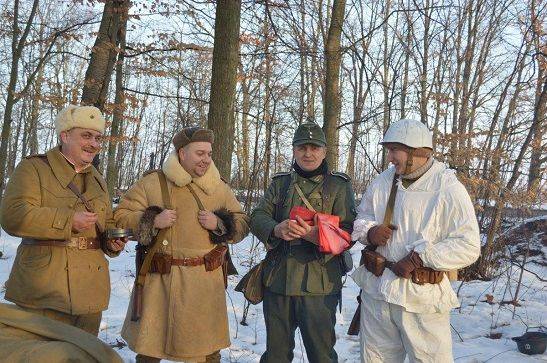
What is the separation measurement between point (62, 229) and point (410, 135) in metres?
2.19

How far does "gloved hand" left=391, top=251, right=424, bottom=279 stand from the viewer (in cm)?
275

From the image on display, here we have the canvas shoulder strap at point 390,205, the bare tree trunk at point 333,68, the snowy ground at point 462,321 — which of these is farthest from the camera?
the bare tree trunk at point 333,68

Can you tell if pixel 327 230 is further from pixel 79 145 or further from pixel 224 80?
pixel 224 80

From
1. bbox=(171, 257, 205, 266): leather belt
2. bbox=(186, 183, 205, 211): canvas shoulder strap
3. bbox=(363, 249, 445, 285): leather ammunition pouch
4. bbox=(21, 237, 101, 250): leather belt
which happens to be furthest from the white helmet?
bbox=(21, 237, 101, 250): leather belt

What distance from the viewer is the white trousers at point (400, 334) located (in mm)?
2777

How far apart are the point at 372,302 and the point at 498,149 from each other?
22.1ft

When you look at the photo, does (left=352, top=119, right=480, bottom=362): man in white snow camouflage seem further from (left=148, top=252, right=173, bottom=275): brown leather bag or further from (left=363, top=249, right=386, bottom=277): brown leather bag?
(left=148, top=252, right=173, bottom=275): brown leather bag

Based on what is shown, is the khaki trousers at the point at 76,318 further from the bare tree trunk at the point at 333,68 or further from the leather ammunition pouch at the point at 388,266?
the bare tree trunk at the point at 333,68

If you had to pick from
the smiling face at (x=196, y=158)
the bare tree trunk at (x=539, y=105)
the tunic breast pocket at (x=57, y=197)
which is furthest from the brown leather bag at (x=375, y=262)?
the bare tree trunk at (x=539, y=105)

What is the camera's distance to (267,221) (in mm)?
3316

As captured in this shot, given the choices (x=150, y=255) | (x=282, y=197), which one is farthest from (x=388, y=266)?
(x=150, y=255)

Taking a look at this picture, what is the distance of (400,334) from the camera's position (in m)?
2.93

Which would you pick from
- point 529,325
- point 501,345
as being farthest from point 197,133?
point 529,325

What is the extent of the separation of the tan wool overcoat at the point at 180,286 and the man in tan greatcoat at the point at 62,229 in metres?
0.26
